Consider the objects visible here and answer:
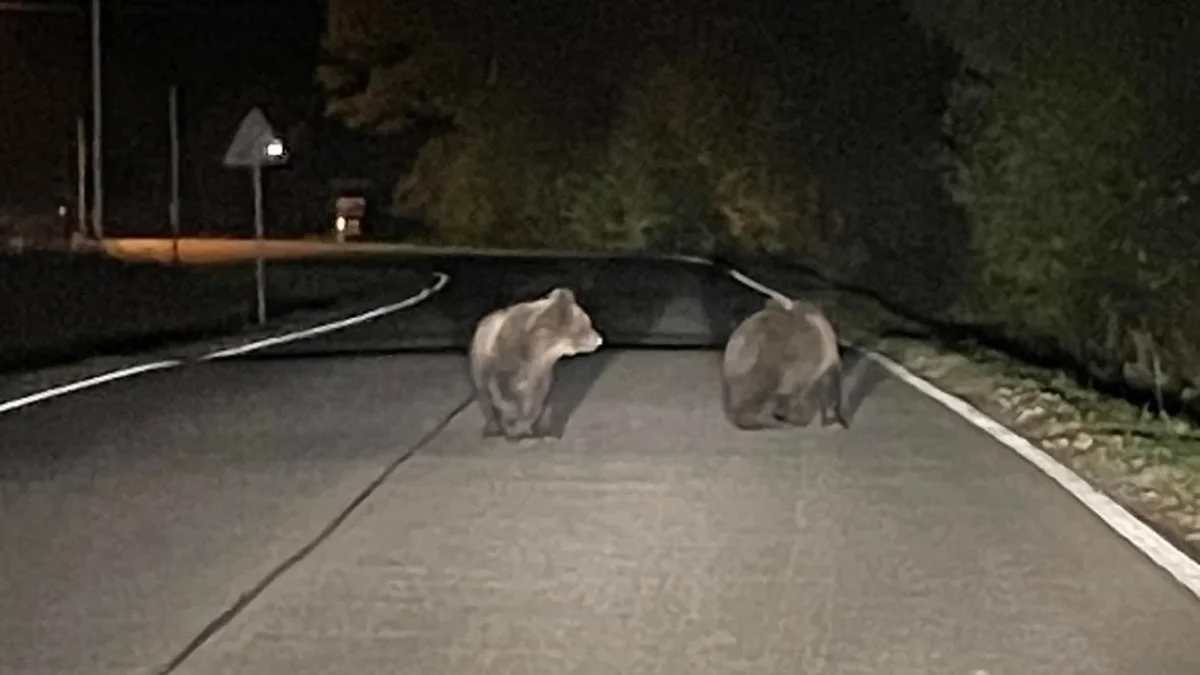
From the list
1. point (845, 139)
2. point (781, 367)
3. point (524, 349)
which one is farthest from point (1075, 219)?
A: point (845, 139)

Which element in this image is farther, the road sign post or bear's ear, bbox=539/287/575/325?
the road sign post

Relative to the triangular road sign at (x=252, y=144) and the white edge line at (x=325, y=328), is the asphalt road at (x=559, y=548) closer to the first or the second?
the white edge line at (x=325, y=328)

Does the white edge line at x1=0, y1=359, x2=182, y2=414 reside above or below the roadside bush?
below

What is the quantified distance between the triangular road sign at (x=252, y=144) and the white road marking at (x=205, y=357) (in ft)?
6.25

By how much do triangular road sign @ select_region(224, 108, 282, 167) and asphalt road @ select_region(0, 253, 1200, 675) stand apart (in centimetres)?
722

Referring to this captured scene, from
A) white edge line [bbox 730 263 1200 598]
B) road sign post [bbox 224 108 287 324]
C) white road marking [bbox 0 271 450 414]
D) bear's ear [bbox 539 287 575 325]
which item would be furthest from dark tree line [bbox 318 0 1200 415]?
road sign post [bbox 224 108 287 324]

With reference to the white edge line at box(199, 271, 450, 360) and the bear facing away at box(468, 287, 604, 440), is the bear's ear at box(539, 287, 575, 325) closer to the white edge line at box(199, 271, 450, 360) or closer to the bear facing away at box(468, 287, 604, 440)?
the bear facing away at box(468, 287, 604, 440)

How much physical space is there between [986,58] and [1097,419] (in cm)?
513

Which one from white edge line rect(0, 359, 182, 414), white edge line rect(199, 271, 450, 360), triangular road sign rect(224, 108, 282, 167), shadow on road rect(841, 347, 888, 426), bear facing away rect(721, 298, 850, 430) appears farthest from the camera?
triangular road sign rect(224, 108, 282, 167)

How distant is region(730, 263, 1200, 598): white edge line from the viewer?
8508 millimetres

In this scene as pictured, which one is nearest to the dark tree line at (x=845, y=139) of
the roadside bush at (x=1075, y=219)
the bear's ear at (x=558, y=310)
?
the roadside bush at (x=1075, y=219)

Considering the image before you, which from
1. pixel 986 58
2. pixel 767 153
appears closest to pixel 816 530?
pixel 986 58

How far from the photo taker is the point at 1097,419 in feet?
43.5

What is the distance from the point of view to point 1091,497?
1019 centimetres
